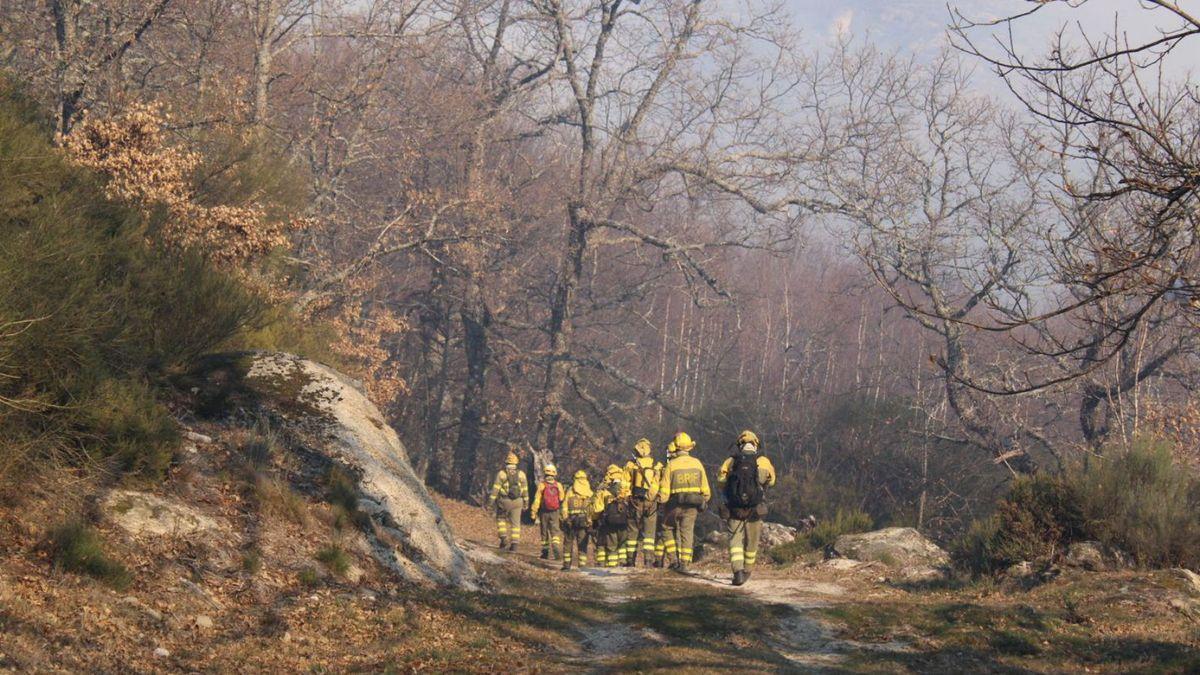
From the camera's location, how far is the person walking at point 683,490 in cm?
1658

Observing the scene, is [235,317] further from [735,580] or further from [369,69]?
[369,69]

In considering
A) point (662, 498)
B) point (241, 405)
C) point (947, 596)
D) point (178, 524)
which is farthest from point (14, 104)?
point (947, 596)

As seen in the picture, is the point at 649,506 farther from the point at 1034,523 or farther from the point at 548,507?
the point at 1034,523

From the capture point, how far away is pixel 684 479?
54.4ft

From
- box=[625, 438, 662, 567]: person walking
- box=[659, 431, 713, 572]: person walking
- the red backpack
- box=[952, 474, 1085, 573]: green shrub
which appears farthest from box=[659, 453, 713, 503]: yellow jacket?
the red backpack

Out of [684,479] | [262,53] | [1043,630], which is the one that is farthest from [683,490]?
[262,53]

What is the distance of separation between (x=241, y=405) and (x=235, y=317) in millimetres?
1454

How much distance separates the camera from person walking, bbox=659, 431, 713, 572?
16578 millimetres

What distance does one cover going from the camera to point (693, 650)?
983 cm

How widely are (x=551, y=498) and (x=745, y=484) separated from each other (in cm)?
775

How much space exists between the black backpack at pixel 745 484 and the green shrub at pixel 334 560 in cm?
602

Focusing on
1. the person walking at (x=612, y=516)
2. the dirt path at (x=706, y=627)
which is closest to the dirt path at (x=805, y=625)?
the dirt path at (x=706, y=627)

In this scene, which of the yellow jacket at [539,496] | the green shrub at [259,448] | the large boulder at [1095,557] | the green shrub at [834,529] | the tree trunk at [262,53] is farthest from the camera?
the tree trunk at [262,53]

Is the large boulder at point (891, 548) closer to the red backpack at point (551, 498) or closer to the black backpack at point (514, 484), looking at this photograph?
the red backpack at point (551, 498)
